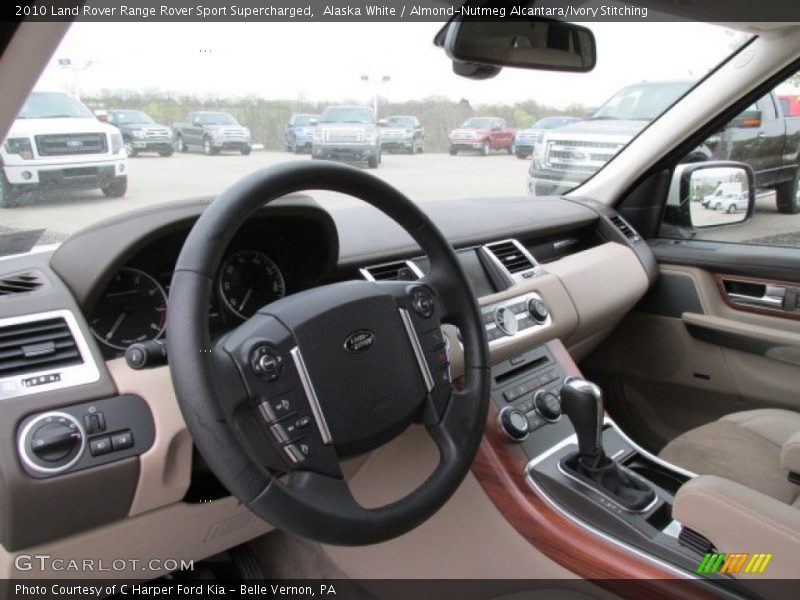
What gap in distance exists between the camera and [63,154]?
1.57 m

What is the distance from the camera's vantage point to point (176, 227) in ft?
4.61

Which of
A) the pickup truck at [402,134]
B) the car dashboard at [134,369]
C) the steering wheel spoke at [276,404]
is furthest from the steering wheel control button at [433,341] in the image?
the pickup truck at [402,134]

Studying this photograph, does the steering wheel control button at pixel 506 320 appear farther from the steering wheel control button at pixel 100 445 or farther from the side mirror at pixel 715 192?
the side mirror at pixel 715 192

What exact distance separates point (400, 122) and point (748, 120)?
138cm

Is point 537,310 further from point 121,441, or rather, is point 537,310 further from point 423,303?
point 121,441

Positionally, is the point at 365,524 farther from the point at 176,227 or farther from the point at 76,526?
the point at 176,227

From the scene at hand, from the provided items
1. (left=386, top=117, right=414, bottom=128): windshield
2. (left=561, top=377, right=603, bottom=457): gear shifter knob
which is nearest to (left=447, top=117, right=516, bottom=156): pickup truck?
(left=386, top=117, right=414, bottom=128): windshield

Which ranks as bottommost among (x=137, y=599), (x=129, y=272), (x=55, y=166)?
(x=137, y=599)

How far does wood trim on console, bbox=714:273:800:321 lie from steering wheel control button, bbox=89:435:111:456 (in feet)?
7.88

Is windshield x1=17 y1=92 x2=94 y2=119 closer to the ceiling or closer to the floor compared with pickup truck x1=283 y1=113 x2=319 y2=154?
closer to the ceiling

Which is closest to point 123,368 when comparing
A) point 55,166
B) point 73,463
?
point 73,463

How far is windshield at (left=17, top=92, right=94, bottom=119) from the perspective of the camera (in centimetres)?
133

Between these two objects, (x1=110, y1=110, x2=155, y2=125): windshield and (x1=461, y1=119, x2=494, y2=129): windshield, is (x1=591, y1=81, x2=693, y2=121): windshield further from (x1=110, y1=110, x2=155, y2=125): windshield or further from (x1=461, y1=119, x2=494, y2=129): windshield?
(x1=110, y1=110, x2=155, y2=125): windshield

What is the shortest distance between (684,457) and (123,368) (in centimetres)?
160
